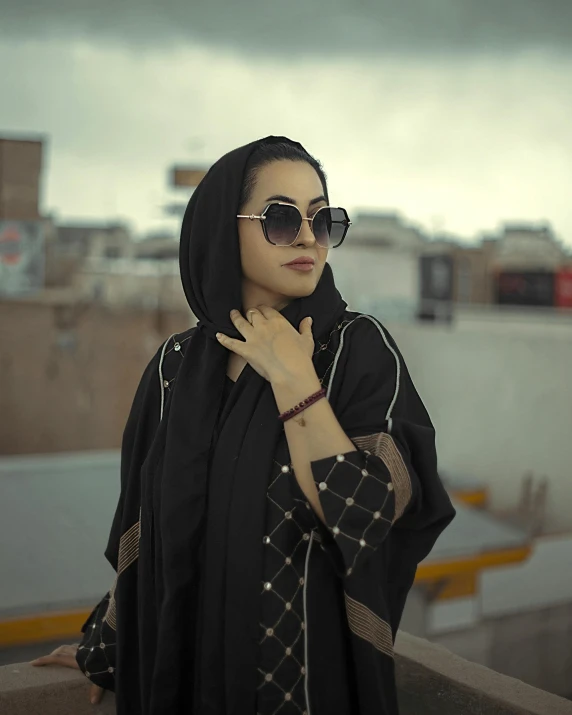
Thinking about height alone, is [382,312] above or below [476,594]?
above

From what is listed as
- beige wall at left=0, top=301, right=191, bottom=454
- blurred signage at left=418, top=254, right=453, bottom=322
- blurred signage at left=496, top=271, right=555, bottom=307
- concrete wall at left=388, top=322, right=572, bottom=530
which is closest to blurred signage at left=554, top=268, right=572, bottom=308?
blurred signage at left=496, top=271, right=555, bottom=307

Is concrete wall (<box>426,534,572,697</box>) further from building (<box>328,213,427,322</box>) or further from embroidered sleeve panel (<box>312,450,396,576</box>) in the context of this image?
building (<box>328,213,427,322</box>)

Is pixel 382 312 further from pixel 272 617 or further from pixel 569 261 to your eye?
pixel 272 617

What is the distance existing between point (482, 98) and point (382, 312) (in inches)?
142

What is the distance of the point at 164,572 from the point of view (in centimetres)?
103

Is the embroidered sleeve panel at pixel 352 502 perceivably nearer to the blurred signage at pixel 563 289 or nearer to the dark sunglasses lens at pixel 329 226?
the dark sunglasses lens at pixel 329 226

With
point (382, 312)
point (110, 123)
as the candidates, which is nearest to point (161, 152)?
point (110, 123)

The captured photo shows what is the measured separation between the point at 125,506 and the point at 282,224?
0.49 m

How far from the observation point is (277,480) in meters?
0.97

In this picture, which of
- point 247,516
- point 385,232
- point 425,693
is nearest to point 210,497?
point 247,516

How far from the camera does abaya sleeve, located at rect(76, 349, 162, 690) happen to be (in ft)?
3.79

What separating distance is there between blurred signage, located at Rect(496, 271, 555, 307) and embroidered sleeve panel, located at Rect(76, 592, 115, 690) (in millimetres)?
10784

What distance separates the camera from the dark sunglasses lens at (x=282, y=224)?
0.99 meters

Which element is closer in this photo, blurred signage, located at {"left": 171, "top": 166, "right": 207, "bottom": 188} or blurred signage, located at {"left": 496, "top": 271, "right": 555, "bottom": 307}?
blurred signage, located at {"left": 171, "top": 166, "right": 207, "bottom": 188}
